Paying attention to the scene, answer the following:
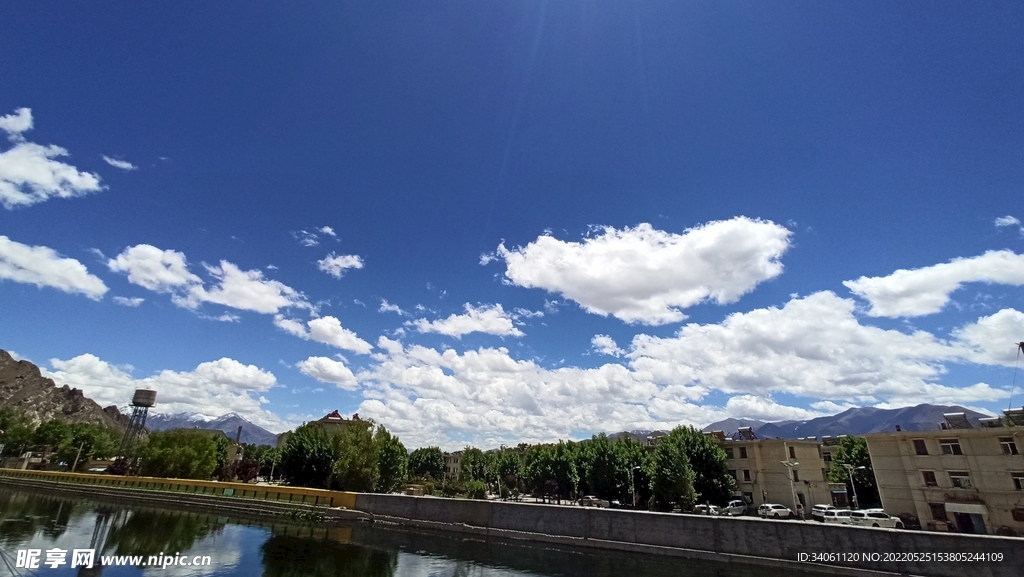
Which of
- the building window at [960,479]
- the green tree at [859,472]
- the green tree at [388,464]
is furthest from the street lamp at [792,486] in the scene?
the green tree at [388,464]

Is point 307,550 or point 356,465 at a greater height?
point 356,465

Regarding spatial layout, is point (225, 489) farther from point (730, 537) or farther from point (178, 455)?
point (730, 537)

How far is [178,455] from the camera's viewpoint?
6253cm

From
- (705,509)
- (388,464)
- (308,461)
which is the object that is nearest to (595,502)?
(705,509)

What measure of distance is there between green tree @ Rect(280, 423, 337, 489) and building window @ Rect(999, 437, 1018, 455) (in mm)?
69314

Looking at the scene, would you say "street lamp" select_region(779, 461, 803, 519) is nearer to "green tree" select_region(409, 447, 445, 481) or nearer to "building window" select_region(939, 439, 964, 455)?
"building window" select_region(939, 439, 964, 455)

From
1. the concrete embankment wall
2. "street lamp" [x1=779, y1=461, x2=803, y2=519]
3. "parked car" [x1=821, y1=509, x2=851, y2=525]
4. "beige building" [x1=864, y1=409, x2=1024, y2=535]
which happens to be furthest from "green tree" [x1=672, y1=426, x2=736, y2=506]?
the concrete embankment wall

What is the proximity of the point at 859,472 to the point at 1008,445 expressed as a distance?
19.3m

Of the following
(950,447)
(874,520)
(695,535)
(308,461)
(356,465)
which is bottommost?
(874,520)

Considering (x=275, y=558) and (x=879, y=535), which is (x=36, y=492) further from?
(x=879, y=535)

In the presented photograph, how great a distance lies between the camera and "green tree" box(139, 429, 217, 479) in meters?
62.0

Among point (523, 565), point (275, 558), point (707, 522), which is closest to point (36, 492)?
point (275, 558)

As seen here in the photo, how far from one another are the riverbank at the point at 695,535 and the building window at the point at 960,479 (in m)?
25.5

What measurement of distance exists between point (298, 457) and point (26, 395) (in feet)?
774
